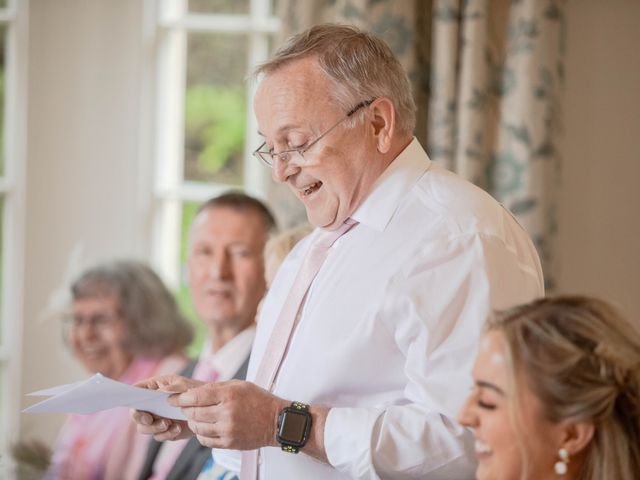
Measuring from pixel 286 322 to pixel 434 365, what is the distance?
340 millimetres

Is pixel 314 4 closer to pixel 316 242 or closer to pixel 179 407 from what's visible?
pixel 316 242

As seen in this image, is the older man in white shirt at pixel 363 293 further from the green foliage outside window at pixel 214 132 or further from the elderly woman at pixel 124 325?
the green foliage outside window at pixel 214 132

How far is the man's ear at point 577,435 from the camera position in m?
1.30

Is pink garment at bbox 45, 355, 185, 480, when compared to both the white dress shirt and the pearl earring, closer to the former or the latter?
the white dress shirt

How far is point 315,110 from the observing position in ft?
5.41

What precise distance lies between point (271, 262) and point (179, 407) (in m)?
0.70

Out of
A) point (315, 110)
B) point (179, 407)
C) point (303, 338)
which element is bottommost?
point (179, 407)

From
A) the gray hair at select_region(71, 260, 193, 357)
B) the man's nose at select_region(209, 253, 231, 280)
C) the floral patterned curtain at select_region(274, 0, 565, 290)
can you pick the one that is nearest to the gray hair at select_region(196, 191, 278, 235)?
the man's nose at select_region(209, 253, 231, 280)

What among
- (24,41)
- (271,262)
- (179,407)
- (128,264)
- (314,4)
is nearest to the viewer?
(179,407)

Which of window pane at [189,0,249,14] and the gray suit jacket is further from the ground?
window pane at [189,0,249,14]

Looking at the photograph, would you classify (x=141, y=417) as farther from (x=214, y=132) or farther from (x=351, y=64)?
(x=214, y=132)

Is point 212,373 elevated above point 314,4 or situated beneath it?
situated beneath

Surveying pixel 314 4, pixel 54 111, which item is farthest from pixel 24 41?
pixel 314 4

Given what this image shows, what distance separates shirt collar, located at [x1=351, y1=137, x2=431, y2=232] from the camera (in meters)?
1.67
